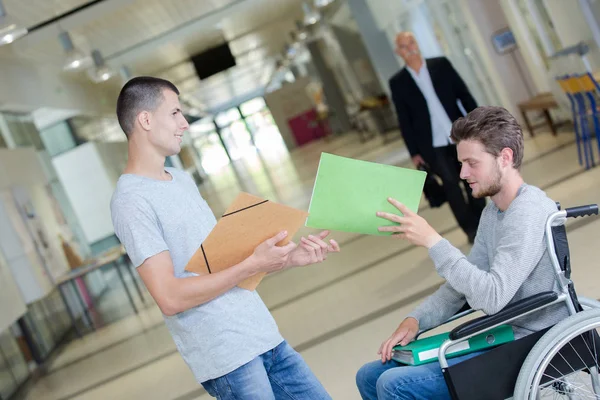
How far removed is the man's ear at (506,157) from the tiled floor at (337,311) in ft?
5.93

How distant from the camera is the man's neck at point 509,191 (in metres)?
2.13

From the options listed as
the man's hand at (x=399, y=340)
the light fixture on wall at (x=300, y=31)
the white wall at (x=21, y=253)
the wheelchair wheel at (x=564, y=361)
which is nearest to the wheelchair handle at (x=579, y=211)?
the wheelchair wheel at (x=564, y=361)

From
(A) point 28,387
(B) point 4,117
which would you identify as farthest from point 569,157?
(B) point 4,117

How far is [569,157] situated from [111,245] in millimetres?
9392

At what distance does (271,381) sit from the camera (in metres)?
2.15

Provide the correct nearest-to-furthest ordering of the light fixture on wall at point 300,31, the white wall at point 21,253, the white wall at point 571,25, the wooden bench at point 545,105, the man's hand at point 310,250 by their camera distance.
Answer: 1. the man's hand at point 310,250
2. the white wall at point 571,25
3. the white wall at point 21,253
4. the wooden bench at point 545,105
5. the light fixture on wall at point 300,31

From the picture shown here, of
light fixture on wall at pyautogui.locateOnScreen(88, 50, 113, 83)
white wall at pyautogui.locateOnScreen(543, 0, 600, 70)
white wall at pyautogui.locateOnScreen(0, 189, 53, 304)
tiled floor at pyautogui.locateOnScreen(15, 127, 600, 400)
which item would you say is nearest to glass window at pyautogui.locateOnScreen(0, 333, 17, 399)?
tiled floor at pyautogui.locateOnScreen(15, 127, 600, 400)

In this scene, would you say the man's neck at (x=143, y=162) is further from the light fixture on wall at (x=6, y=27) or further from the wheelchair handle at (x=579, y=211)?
the light fixture on wall at (x=6, y=27)

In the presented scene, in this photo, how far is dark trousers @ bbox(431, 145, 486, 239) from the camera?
532 cm

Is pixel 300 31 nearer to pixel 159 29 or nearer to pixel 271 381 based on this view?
pixel 159 29

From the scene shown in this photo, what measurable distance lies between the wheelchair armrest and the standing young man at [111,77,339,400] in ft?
1.53

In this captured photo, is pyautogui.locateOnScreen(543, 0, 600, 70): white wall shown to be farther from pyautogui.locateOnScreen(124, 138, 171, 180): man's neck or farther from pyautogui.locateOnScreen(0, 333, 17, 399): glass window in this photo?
pyautogui.locateOnScreen(124, 138, 171, 180): man's neck

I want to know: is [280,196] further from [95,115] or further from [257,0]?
[95,115]

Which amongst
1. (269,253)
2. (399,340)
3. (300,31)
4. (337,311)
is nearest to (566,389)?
(399,340)
